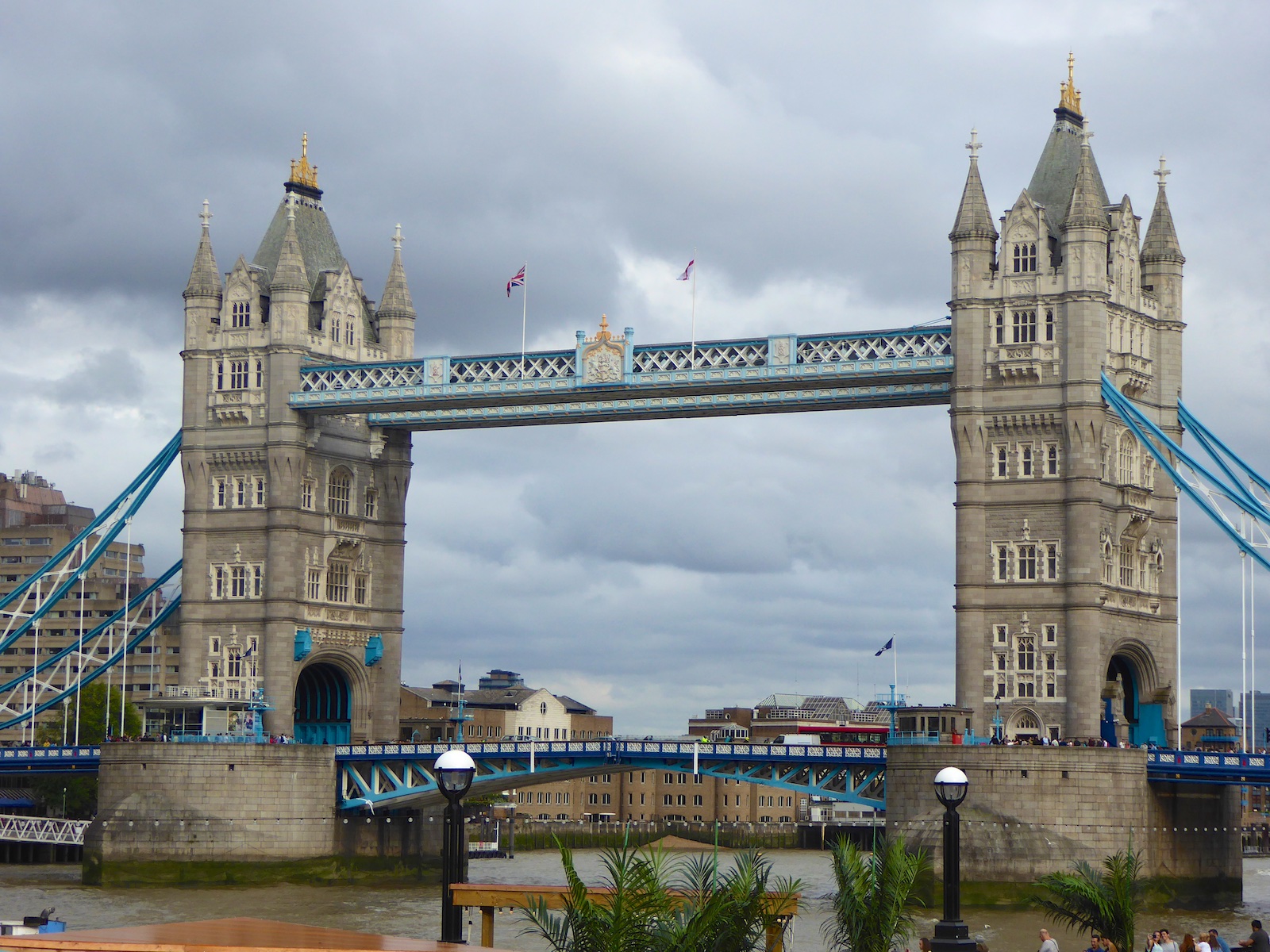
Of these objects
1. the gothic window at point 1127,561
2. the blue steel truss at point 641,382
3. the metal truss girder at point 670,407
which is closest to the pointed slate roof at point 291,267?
the blue steel truss at point 641,382

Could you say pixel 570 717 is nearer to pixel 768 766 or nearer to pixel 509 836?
pixel 509 836

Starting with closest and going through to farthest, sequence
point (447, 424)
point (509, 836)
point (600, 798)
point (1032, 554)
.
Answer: point (1032, 554) → point (447, 424) → point (509, 836) → point (600, 798)

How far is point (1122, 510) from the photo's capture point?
74.8 m

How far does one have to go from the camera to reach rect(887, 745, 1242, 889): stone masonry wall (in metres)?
66.6

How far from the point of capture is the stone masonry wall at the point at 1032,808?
6662cm

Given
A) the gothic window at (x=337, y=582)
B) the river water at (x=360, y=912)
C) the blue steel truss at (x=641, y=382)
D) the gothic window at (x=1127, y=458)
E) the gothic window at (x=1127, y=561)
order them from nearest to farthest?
the river water at (x=360, y=912) < the gothic window at (x=1127, y=458) < the gothic window at (x=1127, y=561) < the blue steel truss at (x=641, y=382) < the gothic window at (x=337, y=582)

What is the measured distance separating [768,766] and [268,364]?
26.8 metres

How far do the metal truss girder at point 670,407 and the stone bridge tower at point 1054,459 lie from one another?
3.08 meters

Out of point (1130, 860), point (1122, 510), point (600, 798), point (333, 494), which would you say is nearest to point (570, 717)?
point (600, 798)

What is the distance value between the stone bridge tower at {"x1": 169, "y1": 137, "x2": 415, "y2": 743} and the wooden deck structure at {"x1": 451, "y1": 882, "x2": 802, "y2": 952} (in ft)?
183

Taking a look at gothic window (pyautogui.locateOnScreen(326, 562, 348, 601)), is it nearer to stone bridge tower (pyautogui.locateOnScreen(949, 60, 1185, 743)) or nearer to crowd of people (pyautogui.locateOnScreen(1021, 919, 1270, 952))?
stone bridge tower (pyautogui.locateOnScreen(949, 60, 1185, 743))

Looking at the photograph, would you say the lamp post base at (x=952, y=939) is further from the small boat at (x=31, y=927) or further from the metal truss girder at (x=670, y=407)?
the metal truss girder at (x=670, y=407)

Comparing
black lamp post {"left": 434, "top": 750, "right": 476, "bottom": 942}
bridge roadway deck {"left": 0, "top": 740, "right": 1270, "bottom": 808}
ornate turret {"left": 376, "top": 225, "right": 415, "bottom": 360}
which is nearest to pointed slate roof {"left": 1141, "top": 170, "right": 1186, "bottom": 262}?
bridge roadway deck {"left": 0, "top": 740, "right": 1270, "bottom": 808}

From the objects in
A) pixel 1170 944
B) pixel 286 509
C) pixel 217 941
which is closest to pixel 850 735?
pixel 286 509
